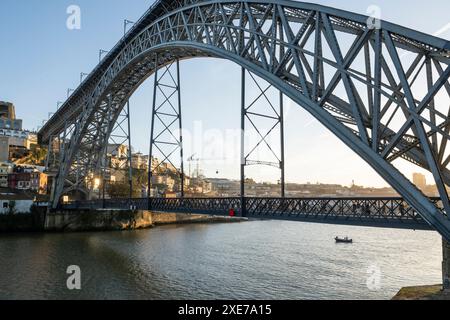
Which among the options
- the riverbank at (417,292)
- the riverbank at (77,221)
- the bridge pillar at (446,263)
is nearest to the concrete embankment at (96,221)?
the riverbank at (77,221)

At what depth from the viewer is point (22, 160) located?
87.4m

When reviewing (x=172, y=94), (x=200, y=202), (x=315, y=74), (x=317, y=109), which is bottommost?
(x=200, y=202)

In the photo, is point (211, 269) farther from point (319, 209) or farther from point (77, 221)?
point (77, 221)

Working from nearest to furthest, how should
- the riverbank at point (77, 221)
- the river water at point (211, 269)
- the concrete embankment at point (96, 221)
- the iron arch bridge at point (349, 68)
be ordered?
the iron arch bridge at point (349, 68), the river water at point (211, 269), the riverbank at point (77, 221), the concrete embankment at point (96, 221)

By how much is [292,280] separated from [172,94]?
2053 centimetres

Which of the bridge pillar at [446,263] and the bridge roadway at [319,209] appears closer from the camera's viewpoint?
the bridge pillar at [446,263]

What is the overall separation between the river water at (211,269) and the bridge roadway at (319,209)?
14.9ft

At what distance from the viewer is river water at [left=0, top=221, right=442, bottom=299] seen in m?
20.8

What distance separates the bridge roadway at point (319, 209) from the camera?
14312 mm

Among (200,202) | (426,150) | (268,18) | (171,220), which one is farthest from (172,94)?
(171,220)

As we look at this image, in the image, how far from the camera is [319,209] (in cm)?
1686

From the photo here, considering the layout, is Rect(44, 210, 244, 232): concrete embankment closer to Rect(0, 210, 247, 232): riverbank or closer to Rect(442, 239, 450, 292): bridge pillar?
Rect(0, 210, 247, 232): riverbank

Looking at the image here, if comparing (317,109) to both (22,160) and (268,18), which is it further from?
(22,160)

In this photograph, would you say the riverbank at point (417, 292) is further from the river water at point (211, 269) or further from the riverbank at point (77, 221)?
the riverbank at point (77, 221)
